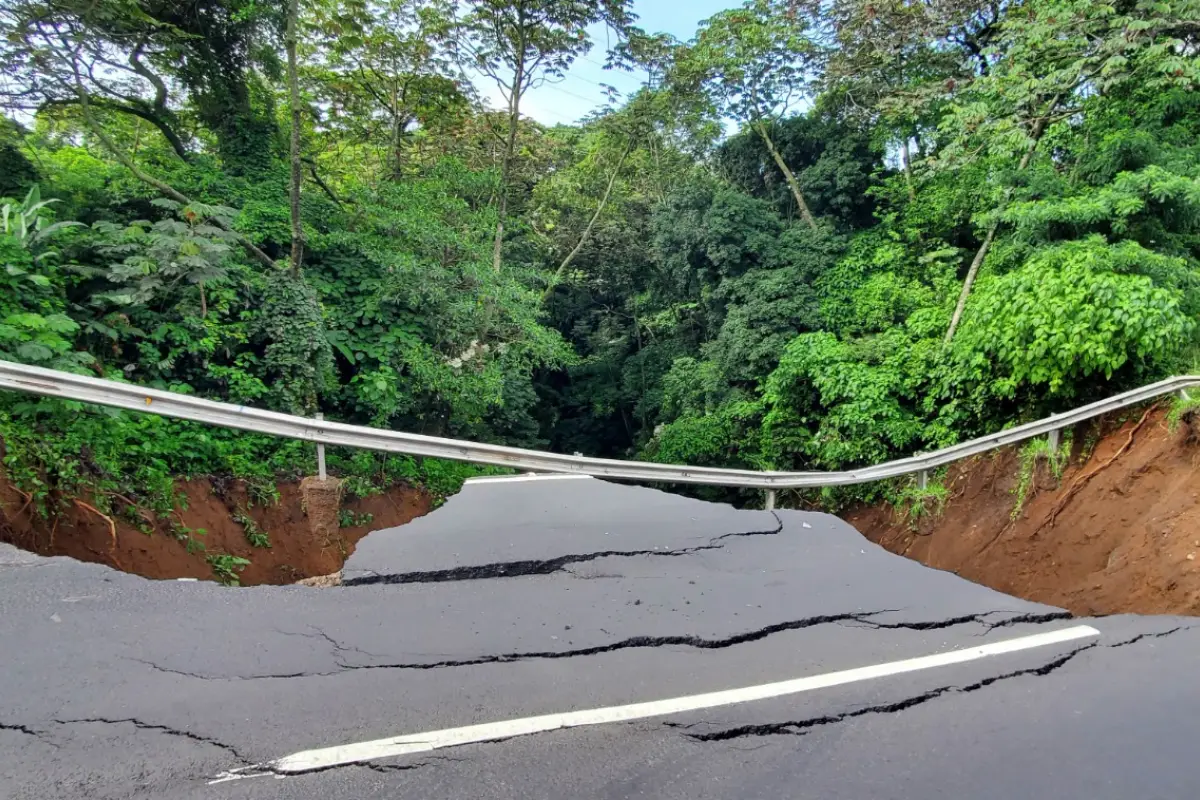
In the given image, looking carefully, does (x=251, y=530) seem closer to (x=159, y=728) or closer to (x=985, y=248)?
(x=159, y=728)

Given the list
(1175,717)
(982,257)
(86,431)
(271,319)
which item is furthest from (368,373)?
(982,257)

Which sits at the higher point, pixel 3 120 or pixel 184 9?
pixel 184 9

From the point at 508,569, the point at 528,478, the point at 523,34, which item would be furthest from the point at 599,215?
the point at 508,569

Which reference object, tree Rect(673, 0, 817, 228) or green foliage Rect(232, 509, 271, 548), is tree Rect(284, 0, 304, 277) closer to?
green foliage Rect(232, 509, 271, 548)

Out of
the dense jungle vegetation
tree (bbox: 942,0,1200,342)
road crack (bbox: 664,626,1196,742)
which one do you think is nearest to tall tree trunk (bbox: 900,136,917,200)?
the dense jungle vegetation

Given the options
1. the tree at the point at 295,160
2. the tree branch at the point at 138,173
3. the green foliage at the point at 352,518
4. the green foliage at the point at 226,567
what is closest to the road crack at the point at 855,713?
the green foliage at the point at 226,567

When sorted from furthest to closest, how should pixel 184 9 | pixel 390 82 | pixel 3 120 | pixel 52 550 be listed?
pixel 390 82 → pixel 184 9 → pixel 3 120 → pixel 52 550

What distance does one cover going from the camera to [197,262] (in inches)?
291

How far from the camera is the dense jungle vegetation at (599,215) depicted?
7145 millimetres

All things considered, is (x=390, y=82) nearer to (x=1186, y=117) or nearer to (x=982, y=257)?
(x=982, y=257)

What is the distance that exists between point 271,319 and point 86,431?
4.02 metres

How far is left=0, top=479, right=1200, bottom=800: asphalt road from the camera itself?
1463 millimetres

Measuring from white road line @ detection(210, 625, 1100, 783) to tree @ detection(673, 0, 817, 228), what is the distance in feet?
47.0

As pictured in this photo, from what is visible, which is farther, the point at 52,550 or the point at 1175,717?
the point at 52,550
